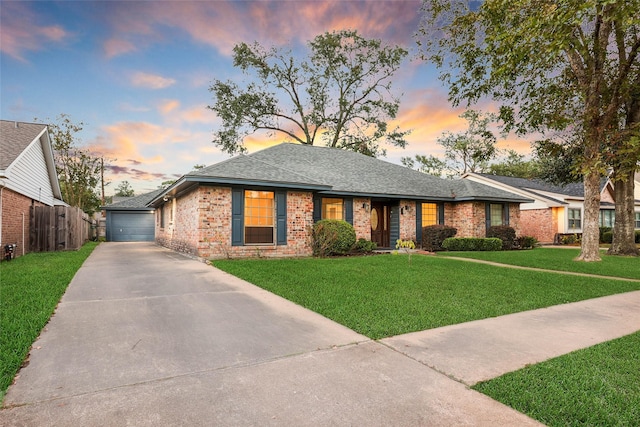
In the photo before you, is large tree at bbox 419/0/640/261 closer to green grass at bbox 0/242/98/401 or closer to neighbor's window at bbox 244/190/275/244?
neighbor's window at bbox 244/190/275/244

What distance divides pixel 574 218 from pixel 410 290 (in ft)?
76.3

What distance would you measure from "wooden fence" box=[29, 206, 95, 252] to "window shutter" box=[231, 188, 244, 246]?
28.3 ft

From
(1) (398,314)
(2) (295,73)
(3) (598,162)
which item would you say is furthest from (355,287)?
(2) (295,73)

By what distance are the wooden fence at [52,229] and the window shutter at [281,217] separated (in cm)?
982

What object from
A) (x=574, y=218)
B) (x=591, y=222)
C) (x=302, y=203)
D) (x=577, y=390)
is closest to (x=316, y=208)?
(x=302, y=203)

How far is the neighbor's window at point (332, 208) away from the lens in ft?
47.4

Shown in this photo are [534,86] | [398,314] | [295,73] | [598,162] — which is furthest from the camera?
[295,73]

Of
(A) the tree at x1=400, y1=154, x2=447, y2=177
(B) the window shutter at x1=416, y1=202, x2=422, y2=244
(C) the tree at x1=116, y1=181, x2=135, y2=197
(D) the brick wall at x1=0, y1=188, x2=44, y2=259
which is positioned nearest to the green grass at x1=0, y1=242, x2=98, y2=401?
(D) the brick wall at x1=0, y1=188, x2=44, y2=259

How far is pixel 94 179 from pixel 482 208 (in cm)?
3360

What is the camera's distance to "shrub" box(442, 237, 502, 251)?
14984 millimetres

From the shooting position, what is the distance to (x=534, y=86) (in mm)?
11992

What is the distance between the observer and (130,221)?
2567cm

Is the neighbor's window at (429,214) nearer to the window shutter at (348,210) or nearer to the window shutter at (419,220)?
the window shutter at (419,220)

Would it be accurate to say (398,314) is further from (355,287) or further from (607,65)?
(607,65)
